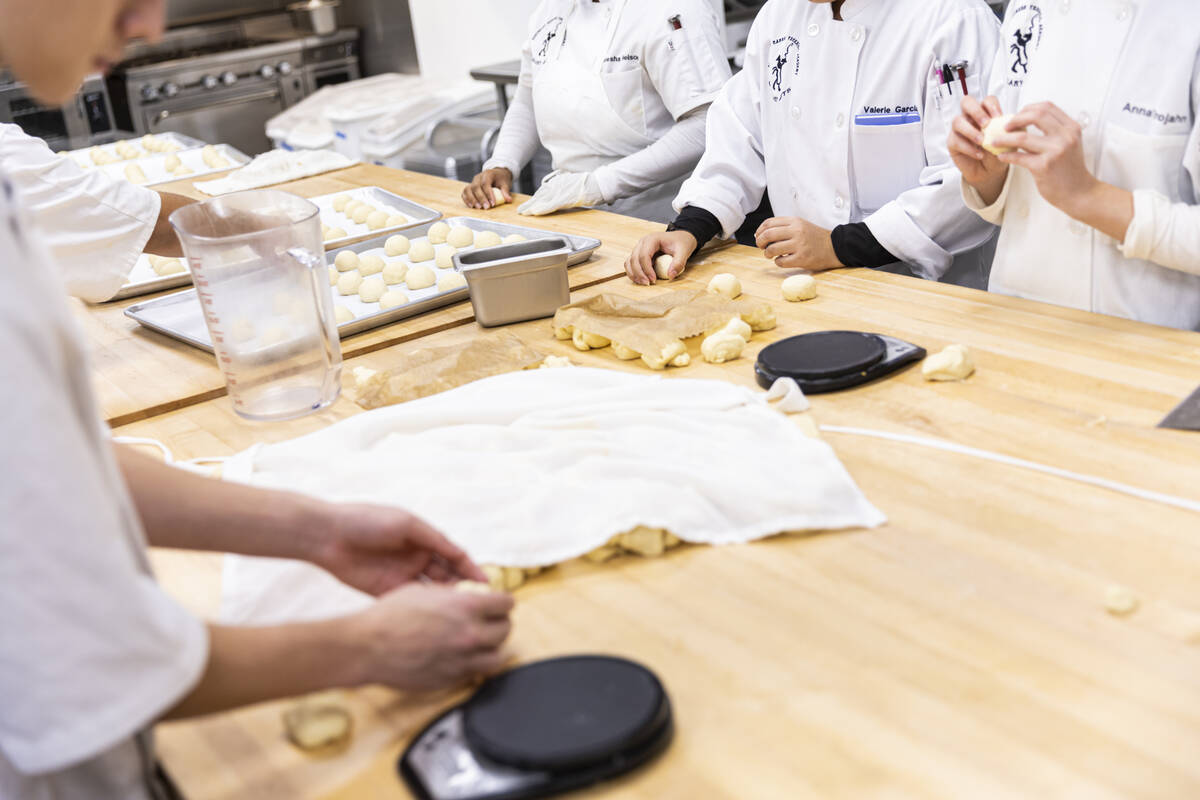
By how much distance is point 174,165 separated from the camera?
118 inches

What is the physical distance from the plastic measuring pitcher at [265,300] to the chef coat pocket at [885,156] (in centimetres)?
104

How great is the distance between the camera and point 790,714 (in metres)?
0.73

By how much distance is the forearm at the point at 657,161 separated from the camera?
2447 millimetres

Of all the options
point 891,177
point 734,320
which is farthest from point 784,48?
point 734,320

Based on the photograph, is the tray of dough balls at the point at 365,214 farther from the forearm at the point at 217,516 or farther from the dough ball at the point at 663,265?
the forearm at the point at 217,516

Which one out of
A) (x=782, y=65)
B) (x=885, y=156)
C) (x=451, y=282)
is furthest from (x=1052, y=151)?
(x=451, y=282)

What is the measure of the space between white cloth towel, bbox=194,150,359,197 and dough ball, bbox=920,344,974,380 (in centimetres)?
212

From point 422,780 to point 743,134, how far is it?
169 centimetres

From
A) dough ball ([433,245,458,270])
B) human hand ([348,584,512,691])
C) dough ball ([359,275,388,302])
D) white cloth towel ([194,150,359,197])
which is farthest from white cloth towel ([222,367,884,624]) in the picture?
white cloth towel ([194,150,359,197])

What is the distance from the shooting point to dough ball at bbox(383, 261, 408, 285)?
183cm

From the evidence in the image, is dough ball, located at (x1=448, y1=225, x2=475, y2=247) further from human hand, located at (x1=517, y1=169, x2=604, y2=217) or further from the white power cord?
Result: the white power cord

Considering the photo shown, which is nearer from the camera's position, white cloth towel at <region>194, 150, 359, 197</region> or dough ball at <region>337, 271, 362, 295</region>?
dough ball at <region>337, 271, 362, 295</region>

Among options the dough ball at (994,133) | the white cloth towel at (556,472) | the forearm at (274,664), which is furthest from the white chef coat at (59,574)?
the dough ball at (994,133)

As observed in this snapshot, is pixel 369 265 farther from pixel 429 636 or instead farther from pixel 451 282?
pixel 429 636
